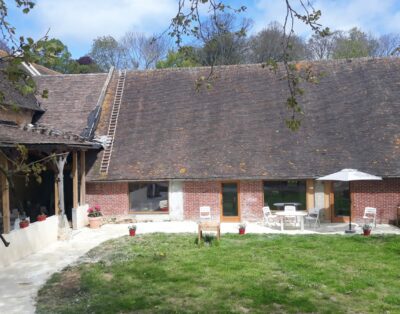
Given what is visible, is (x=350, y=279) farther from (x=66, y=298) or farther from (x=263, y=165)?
(x=263, y=165)

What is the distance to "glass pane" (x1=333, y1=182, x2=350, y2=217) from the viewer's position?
1834 cm

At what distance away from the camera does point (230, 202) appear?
19.0 m

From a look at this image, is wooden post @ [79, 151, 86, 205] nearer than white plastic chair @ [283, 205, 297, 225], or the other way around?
white plastic chair @ [283, 205, 297, 225]

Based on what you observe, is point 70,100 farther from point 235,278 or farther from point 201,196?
point 235,278

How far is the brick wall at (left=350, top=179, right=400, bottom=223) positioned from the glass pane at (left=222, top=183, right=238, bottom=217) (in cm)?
461

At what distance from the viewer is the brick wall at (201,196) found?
18.9 meters

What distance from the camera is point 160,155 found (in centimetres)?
1981

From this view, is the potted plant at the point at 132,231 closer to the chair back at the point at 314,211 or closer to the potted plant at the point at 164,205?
the potted plant at the point at 164,205

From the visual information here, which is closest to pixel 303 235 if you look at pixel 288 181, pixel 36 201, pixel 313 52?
pixel 288 181

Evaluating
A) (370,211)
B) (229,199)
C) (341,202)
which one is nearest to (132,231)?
(229,199)

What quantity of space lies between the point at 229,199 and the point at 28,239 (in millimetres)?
8327

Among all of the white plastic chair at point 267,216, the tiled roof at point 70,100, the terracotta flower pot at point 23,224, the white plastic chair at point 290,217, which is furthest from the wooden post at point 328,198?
Result: the terracotta flower pot at point 23,224

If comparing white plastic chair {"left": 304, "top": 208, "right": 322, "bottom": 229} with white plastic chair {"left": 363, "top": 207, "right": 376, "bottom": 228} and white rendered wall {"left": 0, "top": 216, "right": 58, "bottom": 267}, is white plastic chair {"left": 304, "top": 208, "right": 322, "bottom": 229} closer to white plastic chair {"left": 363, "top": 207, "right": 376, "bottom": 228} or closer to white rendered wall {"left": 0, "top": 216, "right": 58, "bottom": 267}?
white plastic chair {"left": 363, "top": 207, "right": 376, "bottom": 228}

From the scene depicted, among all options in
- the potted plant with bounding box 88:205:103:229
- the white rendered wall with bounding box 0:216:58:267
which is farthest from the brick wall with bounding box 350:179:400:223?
the white rendered wall with bounding box 0:216:58:267
